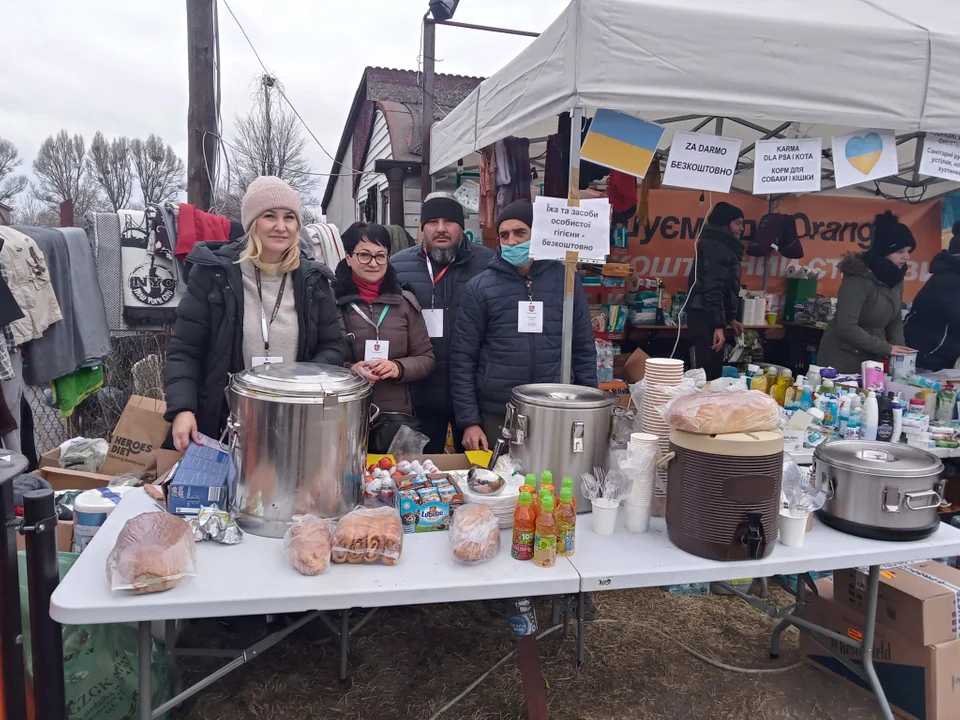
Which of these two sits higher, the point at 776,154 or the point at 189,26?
the point at 189,26

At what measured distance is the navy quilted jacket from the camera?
120 inches

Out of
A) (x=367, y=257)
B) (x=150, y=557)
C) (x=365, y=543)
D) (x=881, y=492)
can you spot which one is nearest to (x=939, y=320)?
(x=881, y=492)

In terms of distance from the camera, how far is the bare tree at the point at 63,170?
2899cm

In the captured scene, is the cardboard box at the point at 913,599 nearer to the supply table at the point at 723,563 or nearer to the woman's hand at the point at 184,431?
the supply table at the point at 723,563

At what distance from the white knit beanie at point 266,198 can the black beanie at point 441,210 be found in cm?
117

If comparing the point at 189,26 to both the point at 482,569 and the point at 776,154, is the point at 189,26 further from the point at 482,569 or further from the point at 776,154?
the point at 482,569

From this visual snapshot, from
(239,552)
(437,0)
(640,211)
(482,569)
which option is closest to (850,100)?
(640,211)

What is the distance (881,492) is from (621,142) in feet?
6.16

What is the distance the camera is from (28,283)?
370cm

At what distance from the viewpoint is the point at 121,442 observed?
3307mm

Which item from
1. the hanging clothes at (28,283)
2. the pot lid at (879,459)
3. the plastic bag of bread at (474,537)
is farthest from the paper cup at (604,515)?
the hanging clothes at (28,283)

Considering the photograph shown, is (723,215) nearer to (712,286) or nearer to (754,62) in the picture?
(712,286)

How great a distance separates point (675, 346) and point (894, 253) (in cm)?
220

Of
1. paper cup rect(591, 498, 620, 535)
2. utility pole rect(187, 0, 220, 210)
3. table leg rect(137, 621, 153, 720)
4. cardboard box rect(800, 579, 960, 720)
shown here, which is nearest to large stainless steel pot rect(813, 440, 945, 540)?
cardboard box rect(800, 579, 960, 720)
